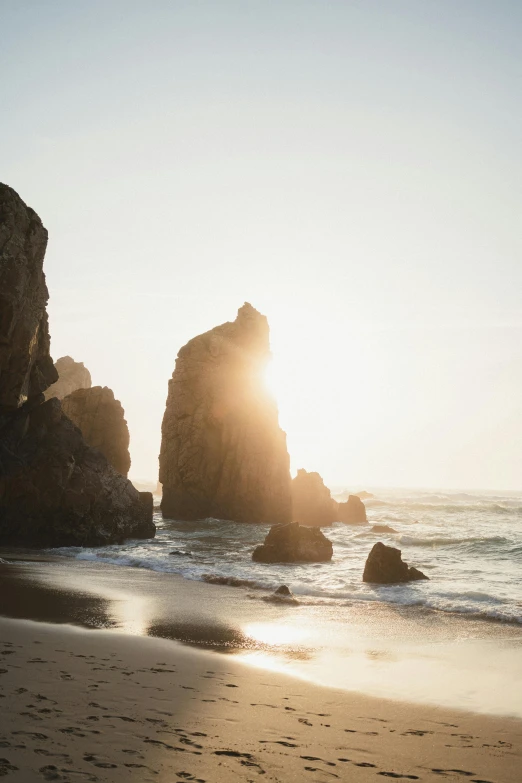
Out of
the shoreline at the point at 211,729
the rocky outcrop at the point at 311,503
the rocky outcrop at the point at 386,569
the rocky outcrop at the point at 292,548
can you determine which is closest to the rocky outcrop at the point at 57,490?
Result: the rocky outcrop at the point at 292,548

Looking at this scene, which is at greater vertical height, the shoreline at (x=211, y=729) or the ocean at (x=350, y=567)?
the shoreline at (x=211, y=729)

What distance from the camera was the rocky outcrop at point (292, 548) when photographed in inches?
1024

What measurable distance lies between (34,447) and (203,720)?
2867cm

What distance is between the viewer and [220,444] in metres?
54.8

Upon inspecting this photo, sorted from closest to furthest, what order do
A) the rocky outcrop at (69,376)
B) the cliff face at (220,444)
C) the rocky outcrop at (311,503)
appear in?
1. the cliff face at (220,444)
2. the rocky outcrop at (311,503)
3. the rocky outcrop at (69,376)

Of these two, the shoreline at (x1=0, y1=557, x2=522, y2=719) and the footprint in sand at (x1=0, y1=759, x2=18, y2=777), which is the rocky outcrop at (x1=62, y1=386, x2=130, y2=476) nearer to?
the shoreline at (x1=0, y1=557, x2=522, y2=719)

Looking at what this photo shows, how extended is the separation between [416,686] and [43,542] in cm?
2560

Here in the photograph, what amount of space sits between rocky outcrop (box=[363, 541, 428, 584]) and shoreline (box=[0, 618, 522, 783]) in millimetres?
12184

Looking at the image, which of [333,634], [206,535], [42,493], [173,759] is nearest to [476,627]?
[333,634]

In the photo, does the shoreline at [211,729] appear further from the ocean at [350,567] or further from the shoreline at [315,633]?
the ocean at [350,567]

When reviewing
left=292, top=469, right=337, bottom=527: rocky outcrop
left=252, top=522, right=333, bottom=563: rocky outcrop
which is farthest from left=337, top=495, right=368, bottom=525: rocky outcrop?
left=252, top=522, right=333, bottom=563: rocky outcrop

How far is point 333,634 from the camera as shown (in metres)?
12.5

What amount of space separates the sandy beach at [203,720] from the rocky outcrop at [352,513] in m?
48.6

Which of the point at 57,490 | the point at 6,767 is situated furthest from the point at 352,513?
the point at 6,767
